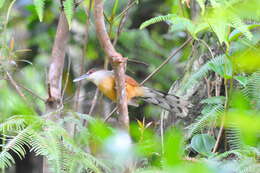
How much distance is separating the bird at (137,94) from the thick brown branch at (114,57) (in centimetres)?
103

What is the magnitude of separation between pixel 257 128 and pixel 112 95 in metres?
2.45

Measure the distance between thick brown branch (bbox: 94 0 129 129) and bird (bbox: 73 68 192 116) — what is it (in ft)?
3.37

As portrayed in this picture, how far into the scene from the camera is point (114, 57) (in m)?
→ 2.06

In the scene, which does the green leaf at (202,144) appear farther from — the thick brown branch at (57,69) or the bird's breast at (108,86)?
the bird's breast at (108,86)

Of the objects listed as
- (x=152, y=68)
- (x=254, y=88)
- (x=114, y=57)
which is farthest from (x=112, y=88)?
(x=152, y=68)

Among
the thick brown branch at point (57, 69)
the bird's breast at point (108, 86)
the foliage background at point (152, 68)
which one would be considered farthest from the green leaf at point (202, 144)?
the bird's breast at point (108, 86)

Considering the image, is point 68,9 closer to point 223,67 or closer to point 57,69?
point 57,69

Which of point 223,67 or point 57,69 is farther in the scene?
point 57,69

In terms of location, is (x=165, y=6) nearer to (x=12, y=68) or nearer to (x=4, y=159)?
(x=12, y=68)

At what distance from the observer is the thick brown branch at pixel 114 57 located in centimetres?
206

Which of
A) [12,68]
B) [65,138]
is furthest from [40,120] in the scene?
[12,68]

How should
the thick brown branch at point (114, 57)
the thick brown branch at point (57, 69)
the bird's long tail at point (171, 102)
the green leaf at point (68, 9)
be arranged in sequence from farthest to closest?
the bird's long tail at point (171, 102) → the thick brown branch at point (57, 69) → the green leaf at point (68, 9) → the thick brown branch at point (114, 57)

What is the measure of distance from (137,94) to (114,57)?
1618 mm

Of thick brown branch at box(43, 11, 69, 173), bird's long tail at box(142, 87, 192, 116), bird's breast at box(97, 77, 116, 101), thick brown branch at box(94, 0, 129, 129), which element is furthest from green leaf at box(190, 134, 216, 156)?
bird's breast at box(97, 77, 116, 101)
